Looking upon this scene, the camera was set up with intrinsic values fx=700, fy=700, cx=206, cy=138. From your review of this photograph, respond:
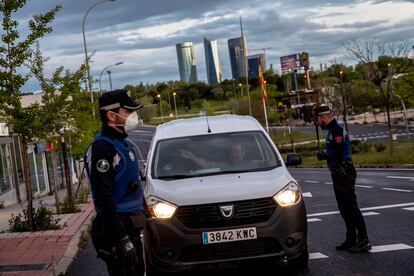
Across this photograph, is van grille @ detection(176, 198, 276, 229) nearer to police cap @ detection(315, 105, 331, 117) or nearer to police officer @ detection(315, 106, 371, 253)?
police officer @ detection(315, 106, 371, 253)

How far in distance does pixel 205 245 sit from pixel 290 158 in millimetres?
2178

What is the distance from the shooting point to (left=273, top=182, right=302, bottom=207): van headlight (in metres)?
7.32

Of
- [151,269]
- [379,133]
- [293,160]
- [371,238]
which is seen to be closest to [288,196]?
[293,160]

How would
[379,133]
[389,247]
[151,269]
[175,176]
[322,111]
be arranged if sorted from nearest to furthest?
[151,269], [175,176], [389,247], [322,111], [379,133]

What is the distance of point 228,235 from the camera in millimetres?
7145

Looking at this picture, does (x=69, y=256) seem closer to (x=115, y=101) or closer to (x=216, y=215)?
(x=216, y=215)

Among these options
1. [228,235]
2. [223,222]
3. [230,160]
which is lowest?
[228,235]

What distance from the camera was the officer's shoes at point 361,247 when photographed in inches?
343

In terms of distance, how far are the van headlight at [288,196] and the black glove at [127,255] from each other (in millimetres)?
2634

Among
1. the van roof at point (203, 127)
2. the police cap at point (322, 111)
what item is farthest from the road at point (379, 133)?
the van roof at point (203, 127)

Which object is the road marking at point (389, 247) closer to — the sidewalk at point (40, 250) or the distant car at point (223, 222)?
the distant car at point (223, 222)

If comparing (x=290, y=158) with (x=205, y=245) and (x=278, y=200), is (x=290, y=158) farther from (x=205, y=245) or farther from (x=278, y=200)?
(x=205, y=245)

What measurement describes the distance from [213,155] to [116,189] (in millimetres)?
3227

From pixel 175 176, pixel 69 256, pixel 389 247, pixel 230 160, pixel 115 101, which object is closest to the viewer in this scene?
pixel 115 101
